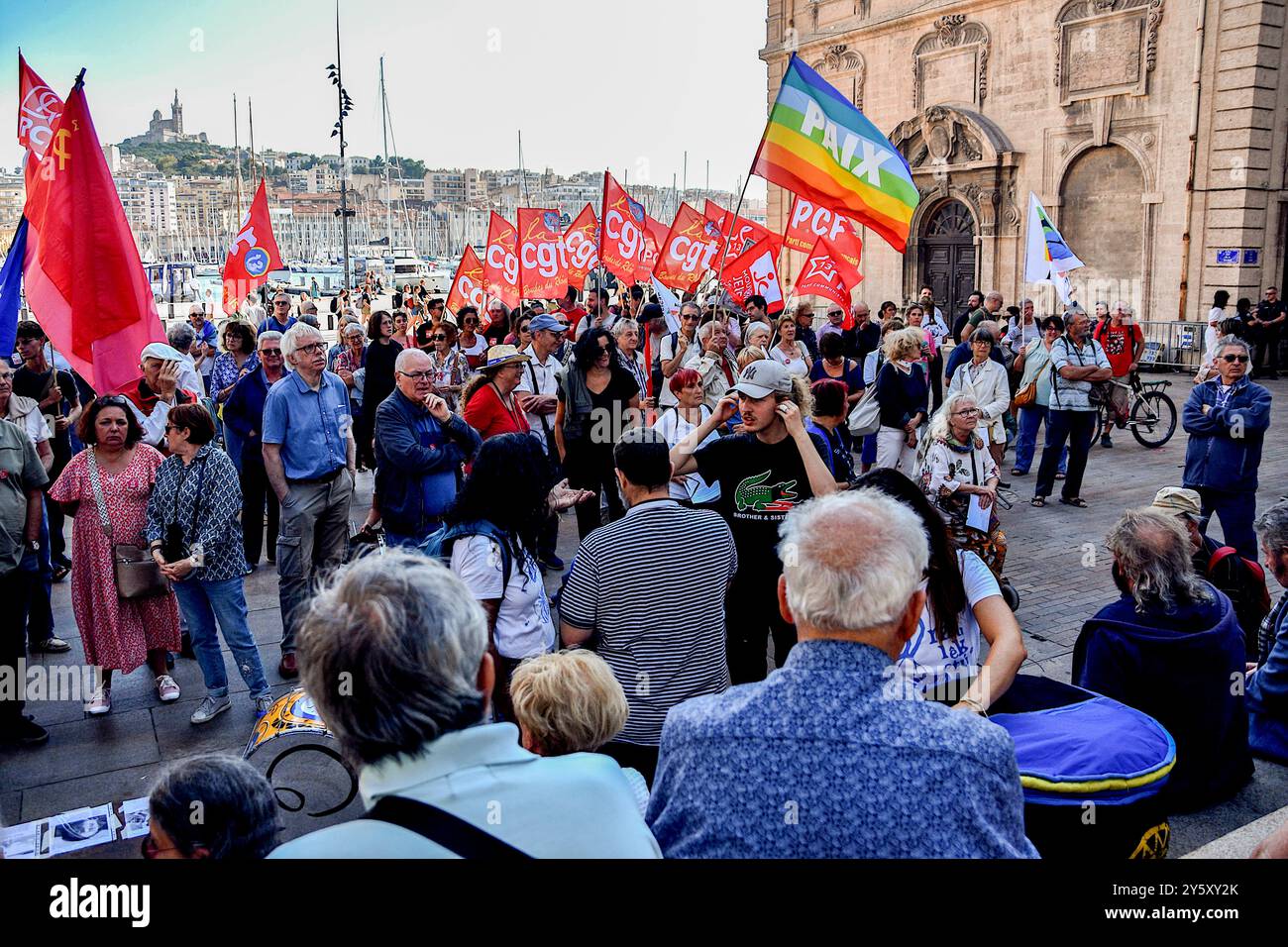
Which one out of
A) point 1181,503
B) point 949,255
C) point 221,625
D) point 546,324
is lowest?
point 221,625

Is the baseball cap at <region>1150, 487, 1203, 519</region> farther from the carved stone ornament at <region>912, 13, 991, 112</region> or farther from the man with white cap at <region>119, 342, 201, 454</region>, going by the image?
the carved stone ornament at <region>912, 13, 991, 112</region>

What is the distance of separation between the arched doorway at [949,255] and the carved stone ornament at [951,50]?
257 centimetres

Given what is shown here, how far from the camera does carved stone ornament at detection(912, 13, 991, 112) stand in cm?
2283

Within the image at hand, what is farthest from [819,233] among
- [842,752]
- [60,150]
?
[842,752]

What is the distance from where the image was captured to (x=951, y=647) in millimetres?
3543

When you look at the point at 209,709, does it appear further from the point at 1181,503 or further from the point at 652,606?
the point at 1181,503

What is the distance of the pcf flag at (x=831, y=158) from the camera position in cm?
836

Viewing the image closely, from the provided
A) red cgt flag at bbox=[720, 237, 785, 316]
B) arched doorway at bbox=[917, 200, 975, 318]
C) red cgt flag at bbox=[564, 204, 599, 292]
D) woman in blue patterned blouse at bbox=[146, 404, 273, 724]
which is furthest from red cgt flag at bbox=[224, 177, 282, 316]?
arched doorway at bbox=[917, 200, 975, 318]

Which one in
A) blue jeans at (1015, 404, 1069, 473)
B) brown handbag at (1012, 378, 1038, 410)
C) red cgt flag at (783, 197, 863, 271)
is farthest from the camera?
blue jeans at (1015, 404, 1069, 473)

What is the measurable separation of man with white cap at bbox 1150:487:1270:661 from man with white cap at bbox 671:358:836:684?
1620mm

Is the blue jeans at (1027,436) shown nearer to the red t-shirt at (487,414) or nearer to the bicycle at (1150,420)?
the bicycle at (1150,420)

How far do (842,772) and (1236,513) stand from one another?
6.70 m

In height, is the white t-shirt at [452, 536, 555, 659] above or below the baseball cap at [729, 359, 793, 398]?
below

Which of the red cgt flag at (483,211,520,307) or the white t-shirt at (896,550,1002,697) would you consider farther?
the red cgt flag at (483,211,520,307)
